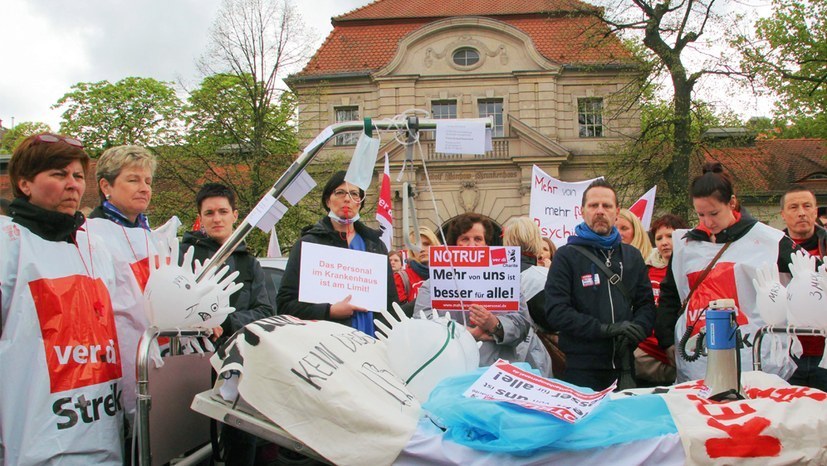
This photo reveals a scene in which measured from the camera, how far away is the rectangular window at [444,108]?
30047mm

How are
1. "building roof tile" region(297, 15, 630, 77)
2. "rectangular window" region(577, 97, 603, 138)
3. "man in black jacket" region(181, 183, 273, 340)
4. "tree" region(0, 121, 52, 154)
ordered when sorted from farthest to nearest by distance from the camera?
"tree" region(0, 121, 52, 154)
"building roof tile" region(297, 15, 630, 77)
"rectangular window" region(577, 97, 603, 138)
"man in black jacket" region(181, 183, 273, 340)

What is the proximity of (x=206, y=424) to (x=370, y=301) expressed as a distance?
112 cm

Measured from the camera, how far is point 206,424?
308cm

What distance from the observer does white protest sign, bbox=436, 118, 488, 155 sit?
3.37 metres

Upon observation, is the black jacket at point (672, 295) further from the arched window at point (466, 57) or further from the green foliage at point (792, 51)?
the arched window at point (466, 57)

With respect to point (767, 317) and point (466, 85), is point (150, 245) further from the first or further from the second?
point (466, 85)

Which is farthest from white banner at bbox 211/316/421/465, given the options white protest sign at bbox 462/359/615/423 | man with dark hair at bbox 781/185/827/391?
man with dark hair at bbox 781/185/827/391

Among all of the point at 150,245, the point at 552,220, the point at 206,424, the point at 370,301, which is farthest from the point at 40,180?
the point at 552,220

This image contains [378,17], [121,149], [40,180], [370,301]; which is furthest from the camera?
[378,17]

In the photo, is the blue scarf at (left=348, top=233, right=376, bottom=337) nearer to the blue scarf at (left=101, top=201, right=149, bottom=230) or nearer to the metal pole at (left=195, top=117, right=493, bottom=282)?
the metal pole at (left=195, top=117, right=493, bottom=282)

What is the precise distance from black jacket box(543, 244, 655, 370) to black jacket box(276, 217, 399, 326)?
0.99 m

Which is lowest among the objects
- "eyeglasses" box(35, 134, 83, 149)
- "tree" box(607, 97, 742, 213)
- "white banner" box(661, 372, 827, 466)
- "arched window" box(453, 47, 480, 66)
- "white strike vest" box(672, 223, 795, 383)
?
"white banner" box(661, 372, 827, 466)

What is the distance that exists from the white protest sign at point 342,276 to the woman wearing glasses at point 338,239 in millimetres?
166

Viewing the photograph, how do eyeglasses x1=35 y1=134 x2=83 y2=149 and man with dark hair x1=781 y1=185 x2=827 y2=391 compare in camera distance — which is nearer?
eyeglasses x1=35 y1=134 x2=83 y2=149
